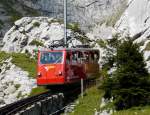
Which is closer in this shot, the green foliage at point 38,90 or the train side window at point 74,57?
the train side window at point 74,57

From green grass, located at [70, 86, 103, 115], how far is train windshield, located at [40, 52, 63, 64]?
3.59m

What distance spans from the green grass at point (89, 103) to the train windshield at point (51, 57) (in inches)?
141

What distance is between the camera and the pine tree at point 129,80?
23.4m

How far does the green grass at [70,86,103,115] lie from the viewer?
93.1ft

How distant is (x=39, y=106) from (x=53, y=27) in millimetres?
41694

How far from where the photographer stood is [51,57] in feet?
121

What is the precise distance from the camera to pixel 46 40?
69.8 metres

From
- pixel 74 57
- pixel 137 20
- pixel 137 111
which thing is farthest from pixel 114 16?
pixel 137 111

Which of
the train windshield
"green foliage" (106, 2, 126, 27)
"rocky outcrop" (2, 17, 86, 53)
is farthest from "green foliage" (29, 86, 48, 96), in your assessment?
"green foliage" (106, 2, 126, 27)

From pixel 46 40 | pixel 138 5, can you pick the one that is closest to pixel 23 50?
pixel 46 40

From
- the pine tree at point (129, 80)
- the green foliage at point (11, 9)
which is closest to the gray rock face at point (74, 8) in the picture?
the green foliage at point (11, 9)

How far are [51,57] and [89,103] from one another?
741 cm

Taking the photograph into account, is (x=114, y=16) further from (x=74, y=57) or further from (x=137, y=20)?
(x=74, y=57)

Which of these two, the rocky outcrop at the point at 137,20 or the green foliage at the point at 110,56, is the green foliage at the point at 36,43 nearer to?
the rocky outcrop at the point at 137,20
